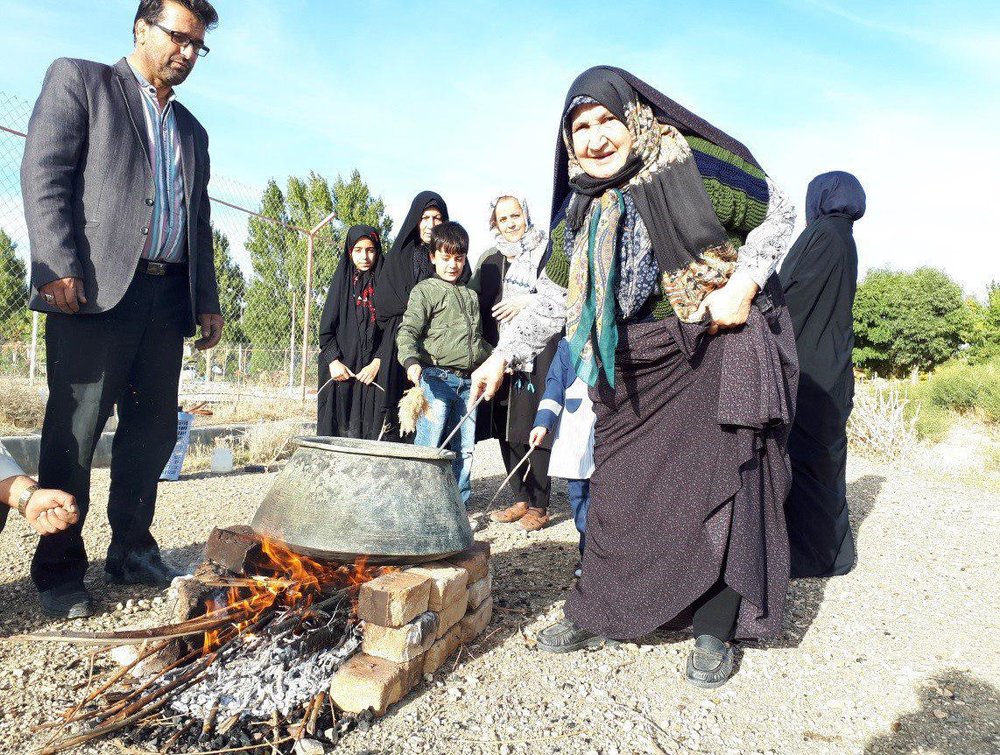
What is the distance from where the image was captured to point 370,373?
514 centimetres

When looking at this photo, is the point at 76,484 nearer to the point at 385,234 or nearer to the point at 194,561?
the point at 194,561

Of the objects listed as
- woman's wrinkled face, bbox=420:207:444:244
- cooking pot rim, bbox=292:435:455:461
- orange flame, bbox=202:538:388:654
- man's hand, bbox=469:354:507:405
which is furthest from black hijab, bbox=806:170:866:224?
orange flame, bbox=202:538:388:654

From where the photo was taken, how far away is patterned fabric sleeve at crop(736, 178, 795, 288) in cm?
236

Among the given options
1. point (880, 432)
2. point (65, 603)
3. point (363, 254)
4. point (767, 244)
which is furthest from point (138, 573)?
point (880, 432)

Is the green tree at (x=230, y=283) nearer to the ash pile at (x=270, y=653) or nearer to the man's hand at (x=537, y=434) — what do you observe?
the man's hand at (x=537, y=434)

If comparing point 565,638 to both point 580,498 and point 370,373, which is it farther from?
point 370,373

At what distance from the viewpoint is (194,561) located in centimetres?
372

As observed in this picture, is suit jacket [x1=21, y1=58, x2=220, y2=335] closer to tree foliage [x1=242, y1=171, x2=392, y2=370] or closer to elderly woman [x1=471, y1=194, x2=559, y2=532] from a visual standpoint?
elderly woman [x1=471, y1=194, x2=559, y2=532]

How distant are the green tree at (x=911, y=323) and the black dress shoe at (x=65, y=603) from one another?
21386 mm

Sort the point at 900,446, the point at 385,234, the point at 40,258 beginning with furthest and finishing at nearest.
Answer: the point at 385,234
the point at 900,446
the point at 40,258

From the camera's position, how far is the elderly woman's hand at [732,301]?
2.36 metres

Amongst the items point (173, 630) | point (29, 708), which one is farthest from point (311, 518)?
point (29, 708)

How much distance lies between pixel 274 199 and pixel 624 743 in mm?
24019

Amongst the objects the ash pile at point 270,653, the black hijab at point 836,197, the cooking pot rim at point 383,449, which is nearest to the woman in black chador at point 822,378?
the black hijab at point 836,197
